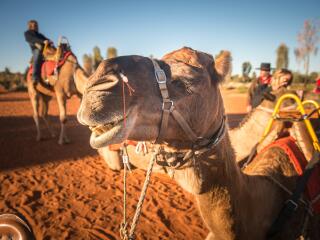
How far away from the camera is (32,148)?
8.11 meters

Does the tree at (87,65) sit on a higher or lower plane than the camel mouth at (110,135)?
higher

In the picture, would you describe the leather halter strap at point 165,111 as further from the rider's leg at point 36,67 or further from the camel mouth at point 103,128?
the rider's leg at point 36,67

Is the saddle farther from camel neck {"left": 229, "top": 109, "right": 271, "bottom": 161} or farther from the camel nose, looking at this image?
the camel nose

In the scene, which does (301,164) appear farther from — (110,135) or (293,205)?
(110,135)

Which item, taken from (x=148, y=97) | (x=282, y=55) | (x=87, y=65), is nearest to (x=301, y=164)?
(x=148, y=97)

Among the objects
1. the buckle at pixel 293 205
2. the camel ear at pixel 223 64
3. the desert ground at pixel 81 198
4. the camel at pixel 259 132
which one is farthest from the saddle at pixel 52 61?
the buckle at pixel 293 205

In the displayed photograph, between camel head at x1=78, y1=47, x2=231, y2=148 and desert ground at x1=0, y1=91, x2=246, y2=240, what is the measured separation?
3.17m

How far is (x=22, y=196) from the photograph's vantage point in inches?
193

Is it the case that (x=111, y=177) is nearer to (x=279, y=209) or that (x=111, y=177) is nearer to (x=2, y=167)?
(x=2, y=167)

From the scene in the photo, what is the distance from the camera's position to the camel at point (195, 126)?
1.08 meters

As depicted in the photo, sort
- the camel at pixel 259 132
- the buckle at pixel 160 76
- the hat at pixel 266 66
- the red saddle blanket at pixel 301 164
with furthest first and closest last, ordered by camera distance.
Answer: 1. the hat at pixel 266 66
2. the camel at pixel 259 132
3. the red saddle blanket at pixel 301 164
4. the buckle at pixel 160 76

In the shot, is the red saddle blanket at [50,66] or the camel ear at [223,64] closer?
the camel ear at [223,64]

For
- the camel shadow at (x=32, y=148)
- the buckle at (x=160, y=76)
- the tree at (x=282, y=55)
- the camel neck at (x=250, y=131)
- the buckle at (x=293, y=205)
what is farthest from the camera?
the tree at (x=282, y=55)

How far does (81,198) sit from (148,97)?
15.1 feet
